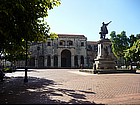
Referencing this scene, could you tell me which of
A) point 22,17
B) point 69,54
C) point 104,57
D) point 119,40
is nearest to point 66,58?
point 69,54

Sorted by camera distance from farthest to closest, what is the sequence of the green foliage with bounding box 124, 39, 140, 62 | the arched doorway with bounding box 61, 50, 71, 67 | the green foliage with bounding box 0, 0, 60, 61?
the arched doorway with bounding box 61, 50, 71, 67 < the green foliage with bounding box 124, 39, 140, 62 < the green foliage with bounding box 0, 0, 60, 61

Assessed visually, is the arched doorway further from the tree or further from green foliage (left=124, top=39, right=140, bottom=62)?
the tree

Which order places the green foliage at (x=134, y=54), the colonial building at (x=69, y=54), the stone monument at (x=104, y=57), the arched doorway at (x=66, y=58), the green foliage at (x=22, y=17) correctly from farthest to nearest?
the arched doorway at (x=66, y=58) → the colonial building at (x=69, y=54) → the green foliage at (x=134, y=54) → the stone monument at (x=104, y=57) → the green foliage at (x=22, y=17)

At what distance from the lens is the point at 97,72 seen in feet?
42.6

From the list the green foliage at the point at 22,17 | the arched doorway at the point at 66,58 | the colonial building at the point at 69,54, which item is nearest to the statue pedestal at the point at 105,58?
the colonial building at the point at 69,54

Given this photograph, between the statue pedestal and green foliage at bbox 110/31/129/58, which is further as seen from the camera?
the statue pedestal

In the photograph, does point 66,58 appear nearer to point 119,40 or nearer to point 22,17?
point 119,40

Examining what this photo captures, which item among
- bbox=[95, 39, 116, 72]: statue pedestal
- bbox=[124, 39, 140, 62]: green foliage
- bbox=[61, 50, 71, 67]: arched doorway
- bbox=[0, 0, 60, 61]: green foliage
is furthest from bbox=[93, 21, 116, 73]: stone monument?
bbox=[61, 50, 71, 67]: arched doorway

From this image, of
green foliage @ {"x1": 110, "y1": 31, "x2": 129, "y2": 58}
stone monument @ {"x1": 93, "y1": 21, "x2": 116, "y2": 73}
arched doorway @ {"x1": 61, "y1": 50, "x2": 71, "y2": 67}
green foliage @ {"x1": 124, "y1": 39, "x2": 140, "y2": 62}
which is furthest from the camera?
arched doorway @ {"x1": 61, "y1": 50, "x2": 71, "y2": 67}

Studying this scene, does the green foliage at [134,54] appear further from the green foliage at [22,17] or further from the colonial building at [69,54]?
the green foliage at [22,17]
